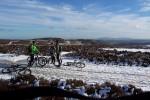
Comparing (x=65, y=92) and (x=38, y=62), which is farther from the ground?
(x=65, y=92)

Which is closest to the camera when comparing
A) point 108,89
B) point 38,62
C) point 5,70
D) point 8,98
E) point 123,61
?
point 8,98

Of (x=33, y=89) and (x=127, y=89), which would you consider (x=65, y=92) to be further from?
(x=127, y=89)

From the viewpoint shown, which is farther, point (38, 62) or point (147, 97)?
point (38, 62)

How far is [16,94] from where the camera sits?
4.02 ft

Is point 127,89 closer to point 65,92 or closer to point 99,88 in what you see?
point 99,88

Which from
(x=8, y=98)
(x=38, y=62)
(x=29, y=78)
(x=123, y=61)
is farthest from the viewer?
(x=123, y=61)

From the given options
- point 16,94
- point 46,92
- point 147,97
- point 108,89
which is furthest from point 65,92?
point 108,89

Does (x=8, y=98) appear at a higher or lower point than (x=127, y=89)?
higher

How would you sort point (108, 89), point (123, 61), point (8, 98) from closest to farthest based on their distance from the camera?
point (8, 98), point (108, 89), point (123, 61)

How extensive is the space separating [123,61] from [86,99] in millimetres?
31024

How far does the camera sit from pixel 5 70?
816 inches

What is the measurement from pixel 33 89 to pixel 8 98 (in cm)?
10

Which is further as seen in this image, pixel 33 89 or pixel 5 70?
pixel 5 70

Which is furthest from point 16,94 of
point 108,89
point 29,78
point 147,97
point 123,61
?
point 123,61
